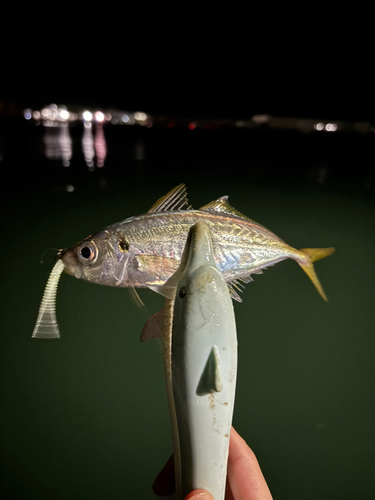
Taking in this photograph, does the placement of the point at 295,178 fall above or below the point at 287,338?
above

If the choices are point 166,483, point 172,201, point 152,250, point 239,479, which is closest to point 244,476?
point 239,479

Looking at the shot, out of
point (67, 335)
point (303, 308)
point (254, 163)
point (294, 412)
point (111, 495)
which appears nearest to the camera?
point (111, 495)

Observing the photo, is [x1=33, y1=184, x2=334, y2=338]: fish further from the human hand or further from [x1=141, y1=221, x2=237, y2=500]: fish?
the human hand

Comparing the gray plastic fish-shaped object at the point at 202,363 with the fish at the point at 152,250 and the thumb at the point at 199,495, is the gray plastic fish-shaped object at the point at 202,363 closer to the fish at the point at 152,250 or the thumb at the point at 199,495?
the thumb at the point at 199,495

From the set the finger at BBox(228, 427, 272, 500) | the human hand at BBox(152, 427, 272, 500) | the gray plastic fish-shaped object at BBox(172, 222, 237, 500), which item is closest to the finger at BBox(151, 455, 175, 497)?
the human hand at BBox(152, 427, 272, 500)

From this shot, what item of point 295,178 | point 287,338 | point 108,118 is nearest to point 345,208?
point 295,178

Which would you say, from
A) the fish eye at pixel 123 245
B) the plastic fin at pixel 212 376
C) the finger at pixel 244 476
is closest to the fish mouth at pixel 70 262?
the fish eye at pixel 123 245

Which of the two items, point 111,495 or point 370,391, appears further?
point 370,391

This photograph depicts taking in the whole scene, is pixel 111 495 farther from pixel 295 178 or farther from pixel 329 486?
pixel 295 178
